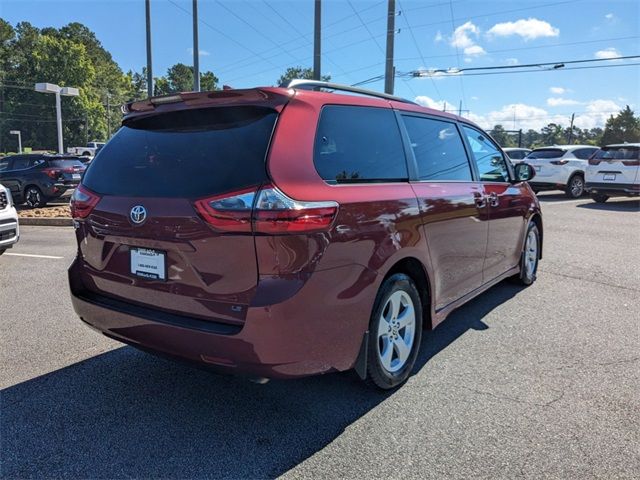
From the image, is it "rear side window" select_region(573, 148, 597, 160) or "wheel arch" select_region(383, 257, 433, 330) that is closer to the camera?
"wheel arch" select_region(383, 257, 433, 330)

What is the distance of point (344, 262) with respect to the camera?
253 cm

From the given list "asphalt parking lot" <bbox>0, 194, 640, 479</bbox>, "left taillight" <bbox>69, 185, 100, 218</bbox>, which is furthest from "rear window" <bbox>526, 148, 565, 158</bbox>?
"left taillight" <bbox>69, 185, 100, 218</bbox>

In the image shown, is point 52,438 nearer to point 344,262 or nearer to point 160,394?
point 160,394

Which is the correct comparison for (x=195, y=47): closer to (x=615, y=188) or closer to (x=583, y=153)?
(x=583, y=153)

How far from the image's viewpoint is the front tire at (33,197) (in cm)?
1464

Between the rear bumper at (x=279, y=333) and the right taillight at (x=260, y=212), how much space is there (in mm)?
283

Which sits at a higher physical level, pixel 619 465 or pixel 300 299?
pixel 300 299

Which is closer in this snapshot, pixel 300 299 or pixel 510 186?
pixel 300 299

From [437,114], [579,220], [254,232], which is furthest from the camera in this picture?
[579,220]

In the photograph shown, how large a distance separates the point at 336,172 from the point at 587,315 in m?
3.43

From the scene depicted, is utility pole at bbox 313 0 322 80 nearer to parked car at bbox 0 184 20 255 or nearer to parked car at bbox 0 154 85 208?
parked car at bbox 0 154 85 208

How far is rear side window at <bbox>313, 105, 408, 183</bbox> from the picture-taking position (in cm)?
268

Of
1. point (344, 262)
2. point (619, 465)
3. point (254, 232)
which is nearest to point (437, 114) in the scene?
point (344, 262)

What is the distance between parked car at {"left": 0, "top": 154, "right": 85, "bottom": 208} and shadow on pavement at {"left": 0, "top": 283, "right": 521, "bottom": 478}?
1281cm
